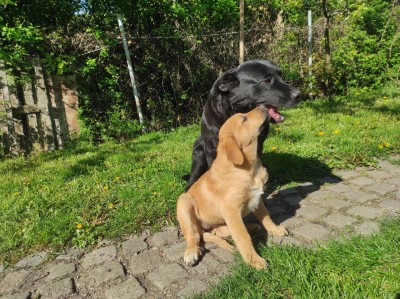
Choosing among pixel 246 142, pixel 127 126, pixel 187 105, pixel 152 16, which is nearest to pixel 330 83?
pixel 187 105

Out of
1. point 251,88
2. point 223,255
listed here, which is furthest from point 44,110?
point 223,255

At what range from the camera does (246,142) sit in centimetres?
291

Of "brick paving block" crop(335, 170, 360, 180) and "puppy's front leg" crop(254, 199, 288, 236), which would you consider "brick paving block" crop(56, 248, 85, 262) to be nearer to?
"puppy's front leg" crop(254, 199, 288, 236)

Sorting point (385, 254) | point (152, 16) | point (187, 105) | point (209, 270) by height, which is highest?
point (152, 16)

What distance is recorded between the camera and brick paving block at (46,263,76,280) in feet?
9.12

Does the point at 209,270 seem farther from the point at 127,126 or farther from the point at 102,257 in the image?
the point at 127,126

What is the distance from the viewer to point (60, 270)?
2848 mm

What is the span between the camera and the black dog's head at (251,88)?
3576 mm

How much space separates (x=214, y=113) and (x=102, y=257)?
1897 millimetres

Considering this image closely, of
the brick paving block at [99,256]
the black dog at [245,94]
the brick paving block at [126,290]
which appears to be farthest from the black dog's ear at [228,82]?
the brick paving block at [126,290]

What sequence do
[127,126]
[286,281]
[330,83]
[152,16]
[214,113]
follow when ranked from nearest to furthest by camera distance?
[286,281]
[214,113]
[127,126]
[152,16]
[330,83]

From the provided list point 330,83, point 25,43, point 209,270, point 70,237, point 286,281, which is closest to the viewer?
point 286,281

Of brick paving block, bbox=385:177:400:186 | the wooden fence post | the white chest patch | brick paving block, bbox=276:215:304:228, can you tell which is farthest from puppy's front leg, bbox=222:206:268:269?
the wooden fence post

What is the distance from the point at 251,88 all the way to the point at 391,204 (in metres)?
1.96
